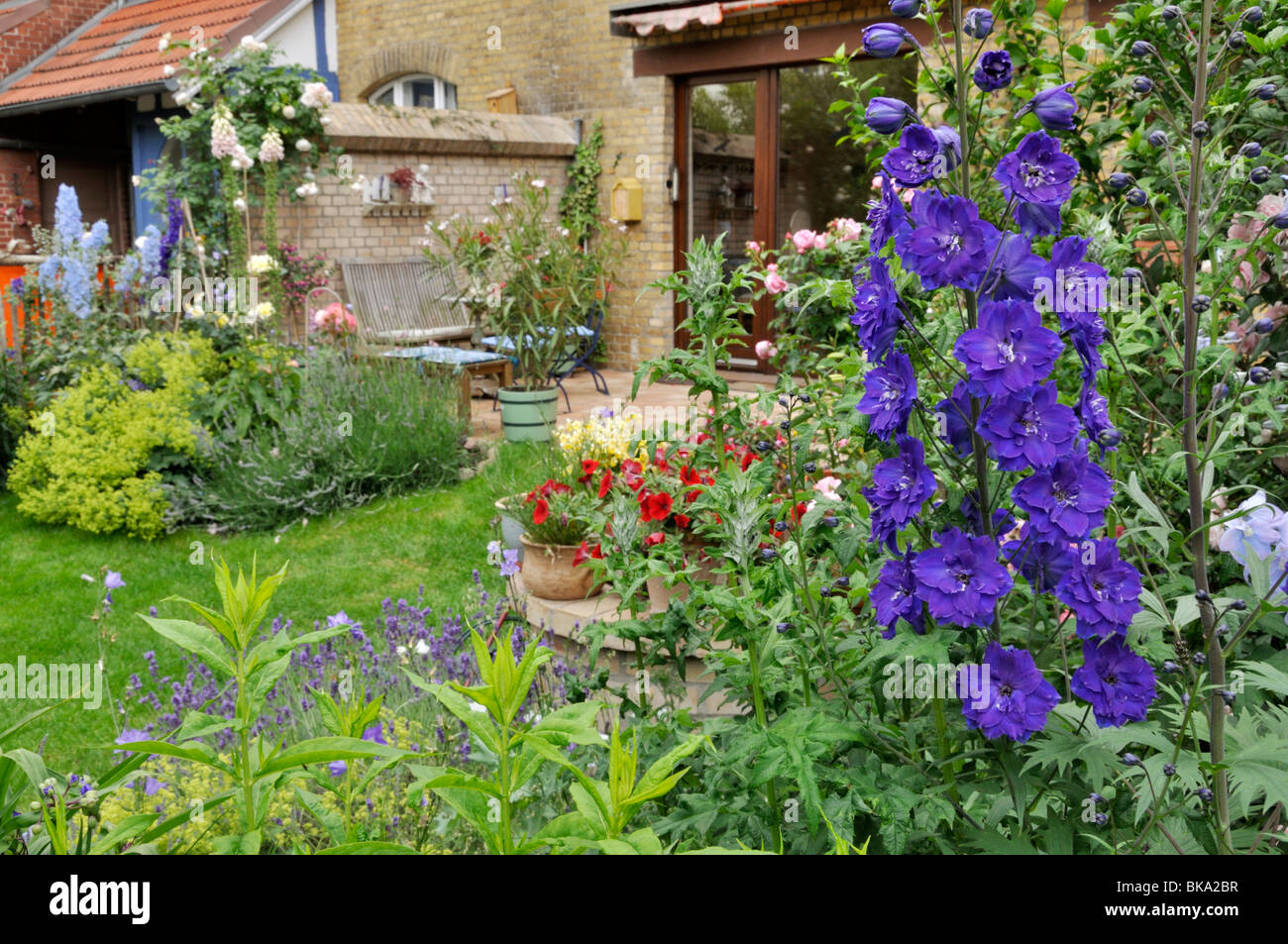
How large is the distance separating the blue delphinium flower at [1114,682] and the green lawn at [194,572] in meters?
3.16

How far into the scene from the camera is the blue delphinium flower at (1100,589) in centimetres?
132

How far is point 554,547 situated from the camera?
409 centimetres

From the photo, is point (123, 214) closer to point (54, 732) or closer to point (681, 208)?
point (681, 208)

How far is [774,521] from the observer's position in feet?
6.66

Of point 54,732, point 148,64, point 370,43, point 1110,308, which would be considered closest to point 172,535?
point 54,732

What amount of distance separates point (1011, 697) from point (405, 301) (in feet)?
32.0

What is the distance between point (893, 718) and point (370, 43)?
555 inches

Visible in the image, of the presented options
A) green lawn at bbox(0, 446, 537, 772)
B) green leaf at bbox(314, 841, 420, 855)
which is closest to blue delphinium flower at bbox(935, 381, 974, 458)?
green leaf at bbox(314, 841, 420, 855)

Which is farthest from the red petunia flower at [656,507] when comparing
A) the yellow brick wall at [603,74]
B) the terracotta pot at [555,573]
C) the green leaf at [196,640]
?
the yellow brick wall at [603,74]

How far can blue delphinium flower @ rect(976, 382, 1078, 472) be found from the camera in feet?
4.23

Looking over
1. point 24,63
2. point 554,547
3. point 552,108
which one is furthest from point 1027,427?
point 24,63

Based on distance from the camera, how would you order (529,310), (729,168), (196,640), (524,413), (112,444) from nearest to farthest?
(196,640) → (112,444) → (524,413) → (529,310) → (729,168)

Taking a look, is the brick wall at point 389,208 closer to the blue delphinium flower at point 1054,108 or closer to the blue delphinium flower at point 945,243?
the blue delphinium flower at point 1054,108

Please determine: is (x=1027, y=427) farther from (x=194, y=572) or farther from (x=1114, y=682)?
(x=194, y=572)
